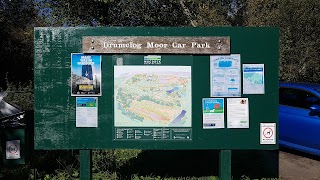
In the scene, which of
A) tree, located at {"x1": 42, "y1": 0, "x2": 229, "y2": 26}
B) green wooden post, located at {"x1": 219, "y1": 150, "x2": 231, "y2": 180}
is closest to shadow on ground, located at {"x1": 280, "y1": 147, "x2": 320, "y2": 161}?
green wooden post, located at {"x1": 219, "y1": 150, "x2": 231, "y2": 180}

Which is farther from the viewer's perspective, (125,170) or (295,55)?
(295,55)

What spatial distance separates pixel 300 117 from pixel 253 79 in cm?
344

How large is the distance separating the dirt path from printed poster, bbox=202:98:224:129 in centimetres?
230

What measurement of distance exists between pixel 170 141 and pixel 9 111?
3.13 meters

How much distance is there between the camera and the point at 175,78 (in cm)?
526

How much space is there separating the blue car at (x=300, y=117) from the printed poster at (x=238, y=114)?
315 centimetres

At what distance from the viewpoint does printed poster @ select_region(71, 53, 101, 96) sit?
5.20 m

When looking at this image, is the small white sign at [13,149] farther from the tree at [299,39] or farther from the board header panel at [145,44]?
the tree at [299,39]

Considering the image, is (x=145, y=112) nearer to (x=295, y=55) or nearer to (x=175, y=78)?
(x=175, y=78)

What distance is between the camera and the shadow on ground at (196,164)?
6.70m

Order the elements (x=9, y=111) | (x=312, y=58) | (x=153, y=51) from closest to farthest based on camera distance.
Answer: (x=153, y=51) → (x=9, y=111) → (x=312, y=58)

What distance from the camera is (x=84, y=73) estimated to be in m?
5.20

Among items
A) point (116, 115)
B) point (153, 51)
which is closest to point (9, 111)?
point (116, 115)

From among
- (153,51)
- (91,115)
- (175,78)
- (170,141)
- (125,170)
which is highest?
(153,51)
